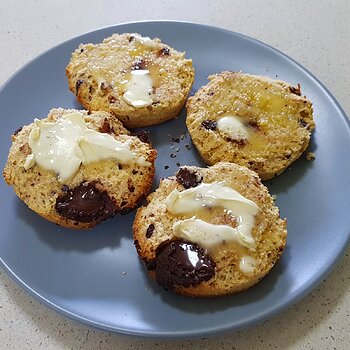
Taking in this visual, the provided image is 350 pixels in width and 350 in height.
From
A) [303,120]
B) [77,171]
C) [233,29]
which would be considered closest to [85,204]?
[77,171]

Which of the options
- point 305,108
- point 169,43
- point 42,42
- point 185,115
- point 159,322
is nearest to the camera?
point 159,322

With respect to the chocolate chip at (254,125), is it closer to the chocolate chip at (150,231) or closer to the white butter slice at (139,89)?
the white butter slice at (139,89)

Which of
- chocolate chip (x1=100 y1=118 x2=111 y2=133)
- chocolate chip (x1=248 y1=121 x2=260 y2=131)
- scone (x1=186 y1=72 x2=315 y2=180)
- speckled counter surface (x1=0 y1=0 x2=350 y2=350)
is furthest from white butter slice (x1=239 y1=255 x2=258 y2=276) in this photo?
chocolate chip (x1=100 y1=118 x2=111 y2=133)

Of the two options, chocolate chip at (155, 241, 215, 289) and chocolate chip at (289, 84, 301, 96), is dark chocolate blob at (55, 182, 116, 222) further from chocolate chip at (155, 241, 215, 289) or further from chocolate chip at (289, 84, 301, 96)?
chocolate chip at (289, 84, 301, 96)

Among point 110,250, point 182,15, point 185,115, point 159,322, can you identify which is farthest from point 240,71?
point 159,322

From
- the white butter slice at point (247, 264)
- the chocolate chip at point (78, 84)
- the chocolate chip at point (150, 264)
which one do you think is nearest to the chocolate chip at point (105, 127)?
the chocolate chip at point (78, 84)

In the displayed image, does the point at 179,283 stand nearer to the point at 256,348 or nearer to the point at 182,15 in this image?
the point at 256,348
